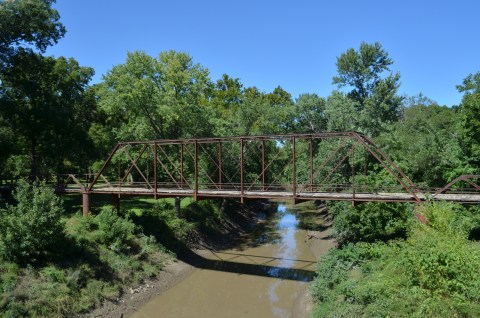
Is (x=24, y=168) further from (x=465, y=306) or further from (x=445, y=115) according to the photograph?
(x=445, y=115)

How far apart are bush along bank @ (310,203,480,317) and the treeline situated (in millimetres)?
9552

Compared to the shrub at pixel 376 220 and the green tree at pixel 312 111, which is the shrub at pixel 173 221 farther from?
the green tree at pixel 312 111

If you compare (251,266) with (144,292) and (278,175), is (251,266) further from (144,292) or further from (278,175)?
(144,292)

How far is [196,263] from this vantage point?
25.9 metres

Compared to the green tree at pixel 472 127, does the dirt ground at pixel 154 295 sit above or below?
below

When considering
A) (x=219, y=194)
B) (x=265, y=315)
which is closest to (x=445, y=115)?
(x=219, y=194)

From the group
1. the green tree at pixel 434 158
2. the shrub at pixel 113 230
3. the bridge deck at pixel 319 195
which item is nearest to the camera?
the bridge deck at pixel 319 195

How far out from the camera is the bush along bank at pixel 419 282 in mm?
11219

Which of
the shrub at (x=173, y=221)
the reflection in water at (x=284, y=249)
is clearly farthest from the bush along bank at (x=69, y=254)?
the reflection in water at (x=284, y=249)

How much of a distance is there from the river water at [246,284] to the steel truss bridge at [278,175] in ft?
15.7

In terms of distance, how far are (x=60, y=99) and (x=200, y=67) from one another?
11980mm

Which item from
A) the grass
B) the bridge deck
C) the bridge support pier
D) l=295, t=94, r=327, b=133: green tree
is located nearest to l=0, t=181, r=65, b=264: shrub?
the bridge support pier

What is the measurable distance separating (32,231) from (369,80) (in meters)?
42.8

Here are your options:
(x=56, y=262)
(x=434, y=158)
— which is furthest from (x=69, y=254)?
(x=434, y=158)
